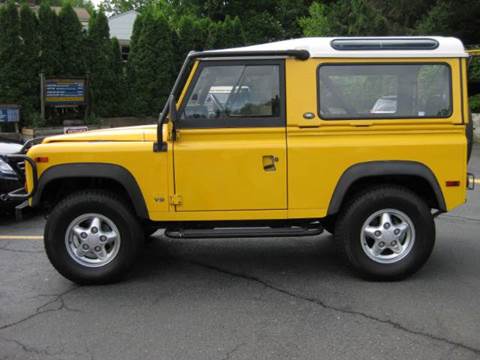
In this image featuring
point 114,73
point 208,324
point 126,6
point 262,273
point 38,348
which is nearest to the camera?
point 38,348

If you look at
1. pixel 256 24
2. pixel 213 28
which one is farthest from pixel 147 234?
pixel 256 24

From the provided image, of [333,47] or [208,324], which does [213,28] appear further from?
[208,324]

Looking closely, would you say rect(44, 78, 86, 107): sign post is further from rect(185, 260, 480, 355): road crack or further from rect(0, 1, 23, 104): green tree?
rect(185, 260, 480, 355): road crack

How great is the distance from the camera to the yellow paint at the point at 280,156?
191 inches

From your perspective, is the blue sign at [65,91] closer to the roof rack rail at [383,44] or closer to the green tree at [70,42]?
the green tree at [70,42]

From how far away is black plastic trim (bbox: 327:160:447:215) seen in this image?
485 centimetres

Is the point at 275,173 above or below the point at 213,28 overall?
below

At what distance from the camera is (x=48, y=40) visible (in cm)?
1641

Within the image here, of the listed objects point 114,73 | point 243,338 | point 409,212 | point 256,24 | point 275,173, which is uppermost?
point 256,24

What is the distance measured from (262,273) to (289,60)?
1.98 meters

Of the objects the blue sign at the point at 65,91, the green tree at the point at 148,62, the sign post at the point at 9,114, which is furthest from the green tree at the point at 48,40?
the green tree at the point at 148,62

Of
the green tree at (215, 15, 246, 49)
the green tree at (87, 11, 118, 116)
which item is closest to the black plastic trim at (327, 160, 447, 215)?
the green tree at (87, 11, 118, 116)

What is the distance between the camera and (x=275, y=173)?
191 inches

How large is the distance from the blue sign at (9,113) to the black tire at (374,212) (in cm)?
1260
